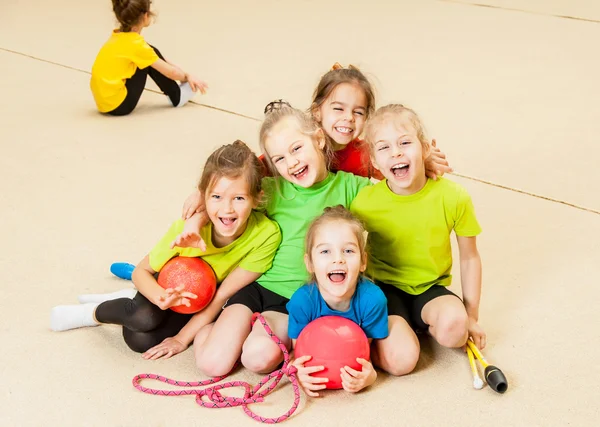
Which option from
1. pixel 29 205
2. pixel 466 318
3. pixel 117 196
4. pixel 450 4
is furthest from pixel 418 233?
pixel 450 4

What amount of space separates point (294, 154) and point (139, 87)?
211cm

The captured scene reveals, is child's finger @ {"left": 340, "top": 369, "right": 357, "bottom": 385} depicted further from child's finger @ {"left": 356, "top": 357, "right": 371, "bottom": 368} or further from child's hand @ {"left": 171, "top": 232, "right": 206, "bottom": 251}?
child's hand @ {"left": 171, "top": 232, "right": 206, "bottom": 251}

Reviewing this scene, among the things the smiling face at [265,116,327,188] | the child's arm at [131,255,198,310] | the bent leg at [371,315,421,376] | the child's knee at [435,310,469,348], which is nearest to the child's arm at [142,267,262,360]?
the child's arm at [131,255,198,310]

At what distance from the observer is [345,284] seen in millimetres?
2102

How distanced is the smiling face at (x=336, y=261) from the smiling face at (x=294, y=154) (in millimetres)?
215

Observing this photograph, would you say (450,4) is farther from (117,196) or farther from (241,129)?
(117,196)

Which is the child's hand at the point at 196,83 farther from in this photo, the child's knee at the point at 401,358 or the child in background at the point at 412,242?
the child's knee at the point at 401,358

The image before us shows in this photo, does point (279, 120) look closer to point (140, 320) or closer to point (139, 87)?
point (140, 320)

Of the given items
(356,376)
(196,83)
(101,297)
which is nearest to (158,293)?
(101,297)

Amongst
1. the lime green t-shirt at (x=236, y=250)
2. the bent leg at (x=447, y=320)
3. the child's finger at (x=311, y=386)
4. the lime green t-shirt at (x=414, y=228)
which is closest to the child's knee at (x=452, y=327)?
the bent leg at (x=447, y=320)

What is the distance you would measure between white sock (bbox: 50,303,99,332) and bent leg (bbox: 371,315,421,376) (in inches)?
34.0

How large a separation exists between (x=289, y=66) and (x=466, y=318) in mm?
2911

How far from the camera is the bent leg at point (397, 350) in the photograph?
216 centimetres

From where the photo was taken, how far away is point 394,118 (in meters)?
2.24
